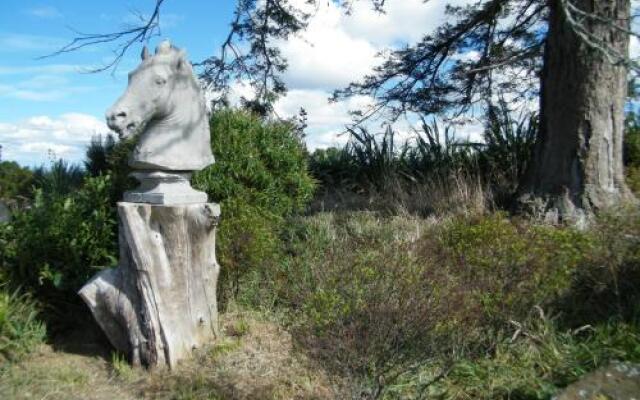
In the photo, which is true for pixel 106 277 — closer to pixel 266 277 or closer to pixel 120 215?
pixel 120 215

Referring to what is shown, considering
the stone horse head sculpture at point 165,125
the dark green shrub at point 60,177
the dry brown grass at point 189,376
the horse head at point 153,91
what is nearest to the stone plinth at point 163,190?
the stone horse head sculpture at point 165,125

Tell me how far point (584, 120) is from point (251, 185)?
369 cm

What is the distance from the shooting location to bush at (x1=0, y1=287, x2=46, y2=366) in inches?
166

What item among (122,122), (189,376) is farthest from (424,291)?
(122,122)

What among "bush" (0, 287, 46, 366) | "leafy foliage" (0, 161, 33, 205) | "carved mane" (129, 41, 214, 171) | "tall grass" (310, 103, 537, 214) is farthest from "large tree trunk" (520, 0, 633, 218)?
"leafy foliage" (0, 161, 33, 205)

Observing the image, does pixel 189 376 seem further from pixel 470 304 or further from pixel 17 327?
pixel 470 304

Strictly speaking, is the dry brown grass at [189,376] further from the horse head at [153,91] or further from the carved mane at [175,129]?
the horse head at [153,91]

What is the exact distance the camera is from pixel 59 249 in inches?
187

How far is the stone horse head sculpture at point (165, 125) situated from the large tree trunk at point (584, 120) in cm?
410

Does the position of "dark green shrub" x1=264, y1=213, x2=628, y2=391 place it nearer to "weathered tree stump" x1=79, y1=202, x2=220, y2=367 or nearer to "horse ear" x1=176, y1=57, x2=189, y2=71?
"weathered tree stump" x1=79, y1=202, x2=220, y2=367

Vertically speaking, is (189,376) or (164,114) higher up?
(164,114)

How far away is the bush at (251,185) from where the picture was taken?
5027 millimetres

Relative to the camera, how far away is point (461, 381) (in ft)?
12.4

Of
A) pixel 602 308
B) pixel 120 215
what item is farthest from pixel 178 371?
pixel 602 308
